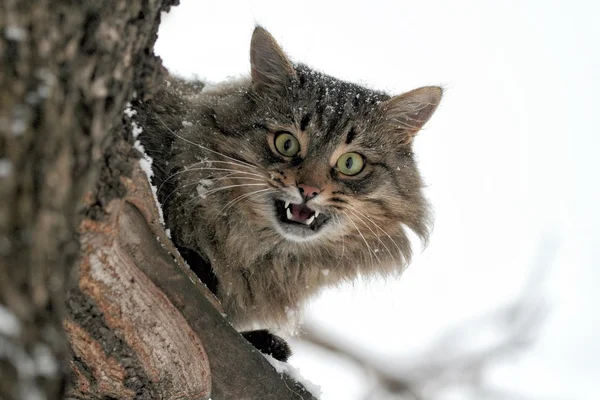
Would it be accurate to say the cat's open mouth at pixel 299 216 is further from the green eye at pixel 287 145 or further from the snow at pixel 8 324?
the snow at pixel 8 324

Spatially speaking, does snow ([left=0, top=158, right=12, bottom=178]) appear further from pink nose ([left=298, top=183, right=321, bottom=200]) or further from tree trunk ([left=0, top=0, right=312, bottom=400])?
pink nose ([left=298, top=183, right=321, bottom=200])

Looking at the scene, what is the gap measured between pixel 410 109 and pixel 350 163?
44 cm

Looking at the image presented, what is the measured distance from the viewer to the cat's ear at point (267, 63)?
10.2 feet

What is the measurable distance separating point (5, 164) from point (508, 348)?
5.41 m

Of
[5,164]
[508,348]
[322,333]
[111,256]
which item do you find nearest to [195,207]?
[111,256]

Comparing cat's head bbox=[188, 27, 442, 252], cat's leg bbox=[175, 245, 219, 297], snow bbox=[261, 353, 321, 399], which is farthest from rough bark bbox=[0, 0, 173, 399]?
cat's head bbox=[188, 27, 442, 252]

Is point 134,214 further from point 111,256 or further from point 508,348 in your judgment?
point 508,348

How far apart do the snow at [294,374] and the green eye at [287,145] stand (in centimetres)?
95

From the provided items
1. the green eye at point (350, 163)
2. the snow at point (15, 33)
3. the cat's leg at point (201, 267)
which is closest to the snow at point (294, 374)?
the cat's leg at point (201, 267)

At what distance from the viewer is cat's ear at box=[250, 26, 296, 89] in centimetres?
311

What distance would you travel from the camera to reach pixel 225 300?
2965 millimetres

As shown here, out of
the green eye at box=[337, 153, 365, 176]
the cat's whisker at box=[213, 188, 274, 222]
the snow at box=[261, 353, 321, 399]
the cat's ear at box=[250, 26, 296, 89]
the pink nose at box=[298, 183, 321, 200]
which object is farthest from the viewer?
the cat's ear at box=[250, 26, 296, 89]

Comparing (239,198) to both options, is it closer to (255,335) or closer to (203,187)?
(203,187)

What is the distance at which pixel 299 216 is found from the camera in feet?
9.68
